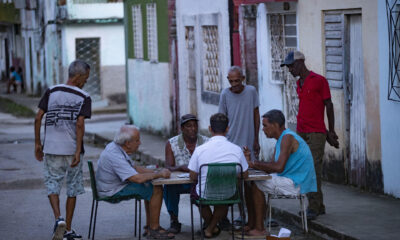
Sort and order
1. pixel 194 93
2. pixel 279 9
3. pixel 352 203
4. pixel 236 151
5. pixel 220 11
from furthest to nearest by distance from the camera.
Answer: pixel 194 93 < pixel 220 11 < pixel 279 9 < pixel 352 203 < pixel 236 151

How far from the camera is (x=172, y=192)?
31.9 feet

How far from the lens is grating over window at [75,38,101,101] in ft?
107

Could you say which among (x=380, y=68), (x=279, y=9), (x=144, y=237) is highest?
(x=279, y=9)

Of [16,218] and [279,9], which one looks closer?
[16,218]

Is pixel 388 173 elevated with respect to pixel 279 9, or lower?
lower

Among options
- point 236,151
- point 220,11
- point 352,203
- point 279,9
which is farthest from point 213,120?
point 220,11

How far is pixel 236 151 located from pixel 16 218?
11.0ft

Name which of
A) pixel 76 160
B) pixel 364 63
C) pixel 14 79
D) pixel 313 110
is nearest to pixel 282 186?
pixel 313 110

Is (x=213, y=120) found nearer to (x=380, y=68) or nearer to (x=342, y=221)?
(x=342, y=221)

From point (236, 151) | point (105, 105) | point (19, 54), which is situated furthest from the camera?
point (19, 54)

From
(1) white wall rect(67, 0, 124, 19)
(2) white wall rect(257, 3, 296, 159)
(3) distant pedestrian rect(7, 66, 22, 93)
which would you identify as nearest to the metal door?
(2) white wall rect(257, 3, 296, 159)

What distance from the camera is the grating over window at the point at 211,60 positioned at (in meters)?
17.3

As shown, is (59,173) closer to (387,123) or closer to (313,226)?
(313,226)

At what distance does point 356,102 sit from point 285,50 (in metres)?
2.62
